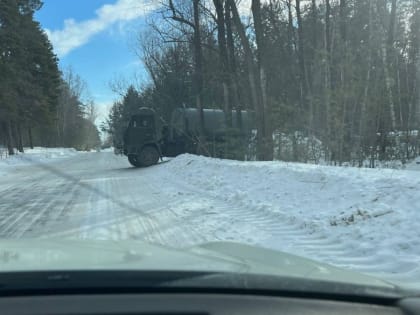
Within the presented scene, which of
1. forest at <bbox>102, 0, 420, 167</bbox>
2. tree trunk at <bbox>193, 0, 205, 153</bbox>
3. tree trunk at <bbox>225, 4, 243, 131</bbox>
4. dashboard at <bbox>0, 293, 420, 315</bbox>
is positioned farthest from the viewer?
tree trunk at <bbox>193, 0, 205, 153</bbox>

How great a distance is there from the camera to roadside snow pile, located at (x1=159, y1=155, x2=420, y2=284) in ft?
20.4

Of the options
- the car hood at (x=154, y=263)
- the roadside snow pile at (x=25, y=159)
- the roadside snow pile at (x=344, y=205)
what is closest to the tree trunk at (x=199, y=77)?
the roadside snow pile at (x=25, y=159)

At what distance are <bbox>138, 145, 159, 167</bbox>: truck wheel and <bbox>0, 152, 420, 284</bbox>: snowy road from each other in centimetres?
1162

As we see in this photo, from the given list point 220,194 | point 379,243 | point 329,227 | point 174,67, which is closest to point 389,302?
point 379,243

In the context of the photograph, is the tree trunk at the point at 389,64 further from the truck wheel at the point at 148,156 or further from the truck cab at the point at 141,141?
the truck wheel at the point at 148,156

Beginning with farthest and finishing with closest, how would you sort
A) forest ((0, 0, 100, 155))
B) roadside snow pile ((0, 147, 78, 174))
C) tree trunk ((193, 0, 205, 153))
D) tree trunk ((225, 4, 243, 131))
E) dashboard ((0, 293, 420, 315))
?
forest ((0, 0, 100, 155)) < roadside snow pile ((0, 147, 78, 174)) < tree trunk ((193, 0, 205, 153)) < tree trunk ((225, 4, 243, 131)) < dashboard ((0, 293, 420, 315))

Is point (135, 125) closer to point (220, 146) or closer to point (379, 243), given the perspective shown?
point (220, 146)

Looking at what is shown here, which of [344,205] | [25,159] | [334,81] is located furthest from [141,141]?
[25,159]

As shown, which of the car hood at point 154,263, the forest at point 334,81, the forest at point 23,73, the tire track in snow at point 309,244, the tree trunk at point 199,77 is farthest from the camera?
the forest at point 23,73

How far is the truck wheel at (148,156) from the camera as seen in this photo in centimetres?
2645

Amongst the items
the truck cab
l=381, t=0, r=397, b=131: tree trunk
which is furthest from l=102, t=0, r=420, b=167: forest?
the truck cab

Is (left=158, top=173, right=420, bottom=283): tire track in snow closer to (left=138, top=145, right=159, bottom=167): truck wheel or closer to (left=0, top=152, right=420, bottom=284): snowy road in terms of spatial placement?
(left=0, top=152, right=420, bottom=284): snowy road

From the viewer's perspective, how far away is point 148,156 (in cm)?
2662

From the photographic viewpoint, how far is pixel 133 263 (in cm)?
203
